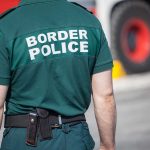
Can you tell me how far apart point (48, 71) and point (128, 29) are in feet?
31.1

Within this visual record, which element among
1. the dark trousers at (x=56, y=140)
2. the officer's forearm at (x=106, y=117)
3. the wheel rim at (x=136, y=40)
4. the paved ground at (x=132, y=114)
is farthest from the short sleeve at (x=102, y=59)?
the wheel rim at (x=136, y=40)

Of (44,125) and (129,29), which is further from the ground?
(44,125)

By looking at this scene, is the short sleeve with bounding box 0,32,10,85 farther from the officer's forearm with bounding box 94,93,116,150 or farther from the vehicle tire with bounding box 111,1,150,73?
the vehicle tire with bounding box 111,1,150,73

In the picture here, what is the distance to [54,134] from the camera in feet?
12.3

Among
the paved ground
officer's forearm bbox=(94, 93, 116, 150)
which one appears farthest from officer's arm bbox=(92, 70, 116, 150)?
the paved ground

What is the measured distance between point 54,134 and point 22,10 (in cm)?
66

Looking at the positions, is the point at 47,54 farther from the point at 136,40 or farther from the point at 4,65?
the point at 136,40

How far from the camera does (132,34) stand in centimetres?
1327

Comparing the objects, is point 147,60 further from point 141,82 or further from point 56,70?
point 56,70

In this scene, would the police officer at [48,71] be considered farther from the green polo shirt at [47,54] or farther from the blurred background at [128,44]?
the blurred background at [128,44]

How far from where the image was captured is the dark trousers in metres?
3.71

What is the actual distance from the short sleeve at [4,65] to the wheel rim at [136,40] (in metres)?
9.39

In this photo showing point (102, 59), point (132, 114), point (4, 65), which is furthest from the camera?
point (132, 114)

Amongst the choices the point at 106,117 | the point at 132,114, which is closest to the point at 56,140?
the point at 106,117
